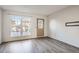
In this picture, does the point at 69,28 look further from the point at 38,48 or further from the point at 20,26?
the point at 20,26

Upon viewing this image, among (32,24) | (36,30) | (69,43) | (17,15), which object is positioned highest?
(17,15)

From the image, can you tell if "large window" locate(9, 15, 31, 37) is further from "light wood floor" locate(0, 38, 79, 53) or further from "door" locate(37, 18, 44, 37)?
"light wood floor" locate(0, 38, 79, 53)

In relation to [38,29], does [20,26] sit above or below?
above

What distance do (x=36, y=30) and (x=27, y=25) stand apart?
1.03 m

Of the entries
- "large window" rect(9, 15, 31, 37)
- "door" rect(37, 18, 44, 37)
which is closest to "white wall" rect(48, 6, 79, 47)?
"door" rect(37, 18, 44, 37)

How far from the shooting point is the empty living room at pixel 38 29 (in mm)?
4789

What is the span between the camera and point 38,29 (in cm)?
879

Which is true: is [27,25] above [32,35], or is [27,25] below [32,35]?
above

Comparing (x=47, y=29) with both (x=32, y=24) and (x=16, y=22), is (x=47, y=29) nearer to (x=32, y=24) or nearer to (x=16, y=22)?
(x=32, y=24)

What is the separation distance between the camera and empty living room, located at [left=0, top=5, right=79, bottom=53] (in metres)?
4.79

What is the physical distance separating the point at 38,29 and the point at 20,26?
1.88 meters

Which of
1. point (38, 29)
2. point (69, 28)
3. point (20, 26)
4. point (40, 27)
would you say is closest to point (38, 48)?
point (69, 28)

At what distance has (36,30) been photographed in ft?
28.1
